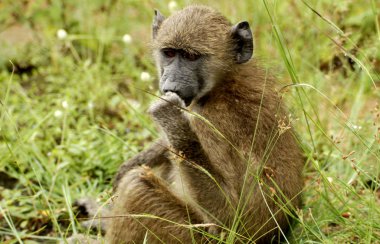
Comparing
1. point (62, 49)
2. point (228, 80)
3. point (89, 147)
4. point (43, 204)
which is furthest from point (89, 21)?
point (228, 80)

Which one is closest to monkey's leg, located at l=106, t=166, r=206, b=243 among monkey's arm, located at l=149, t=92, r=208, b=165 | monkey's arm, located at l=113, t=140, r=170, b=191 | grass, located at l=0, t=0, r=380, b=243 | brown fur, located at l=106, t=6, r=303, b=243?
brown fur, located at l=106, t=6, r=303, b=243

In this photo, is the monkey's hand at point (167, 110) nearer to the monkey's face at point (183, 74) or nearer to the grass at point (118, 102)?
the monkey's face at point (183, 74)

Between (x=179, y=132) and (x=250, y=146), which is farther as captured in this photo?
(x=250, y=146)

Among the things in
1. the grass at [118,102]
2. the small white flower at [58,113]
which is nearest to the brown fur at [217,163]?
the grass at [118,102]

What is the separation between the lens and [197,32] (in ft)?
16.0

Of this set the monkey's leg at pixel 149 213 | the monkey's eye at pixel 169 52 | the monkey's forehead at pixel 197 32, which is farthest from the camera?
the monkey's eye at pixel 169 52

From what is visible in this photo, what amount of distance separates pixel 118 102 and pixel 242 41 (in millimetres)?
2763

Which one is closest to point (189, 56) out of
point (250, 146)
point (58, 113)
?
point (250, 146)

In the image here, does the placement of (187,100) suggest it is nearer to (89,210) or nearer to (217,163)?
(217,163)

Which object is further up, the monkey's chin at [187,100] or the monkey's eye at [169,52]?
the monkey's eye at [169,52]

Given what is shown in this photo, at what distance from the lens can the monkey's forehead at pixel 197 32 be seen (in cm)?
488

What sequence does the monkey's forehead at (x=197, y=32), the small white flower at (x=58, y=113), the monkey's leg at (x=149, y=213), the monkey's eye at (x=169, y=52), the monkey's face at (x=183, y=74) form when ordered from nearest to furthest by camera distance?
1. the monkey's leg at (x=149, y=213)
2. the monkey's face at (x=183, y=74)
3. the monkey's forehead at (x=197, y=32)
4. the monkey's eye at (x=169, y=52)
5. the small white flower at (x=58, y=113)

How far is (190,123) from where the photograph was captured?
442cm

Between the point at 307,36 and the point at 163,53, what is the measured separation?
3.04 m
